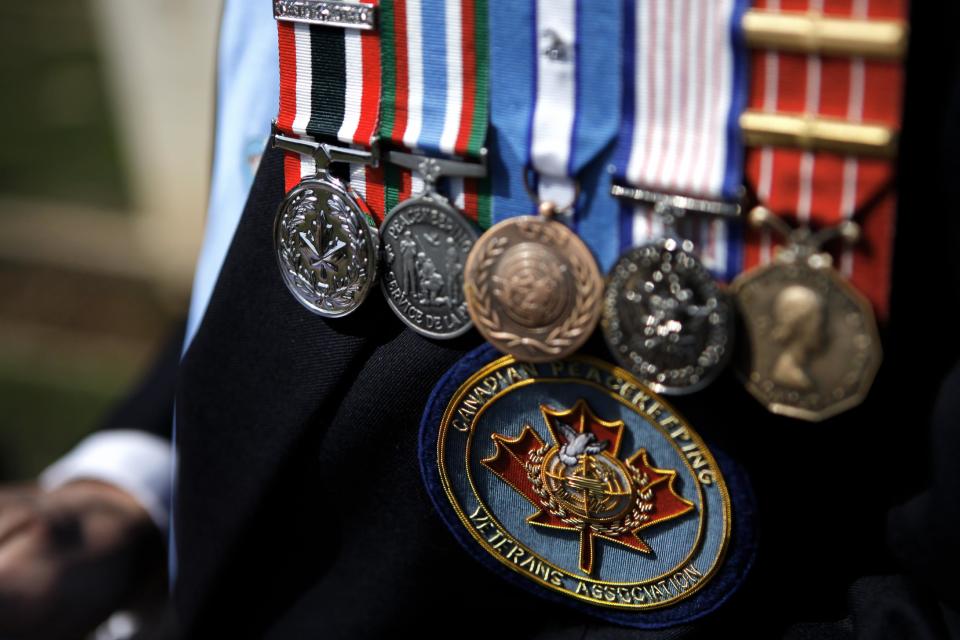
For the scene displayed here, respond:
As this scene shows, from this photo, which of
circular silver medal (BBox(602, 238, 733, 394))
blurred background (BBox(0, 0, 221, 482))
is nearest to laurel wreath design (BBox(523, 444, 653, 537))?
circular silver medal (BBox(602, 238, 733, 394))

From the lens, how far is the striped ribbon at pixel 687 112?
1.65 feet

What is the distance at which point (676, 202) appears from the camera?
0.53 m

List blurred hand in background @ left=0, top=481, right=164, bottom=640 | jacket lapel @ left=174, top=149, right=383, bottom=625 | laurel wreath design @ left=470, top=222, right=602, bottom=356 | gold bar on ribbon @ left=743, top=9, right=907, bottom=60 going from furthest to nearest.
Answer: blurred hand in background @ left=0, top=481, right=164, bottom=640, jacket lapel @ left=174, top=149, right=383, bottom=625, laurel wreath design @ left=470, top=222, right=602, bottom=356, gold bar on ribbon @ left=743, top=9, right=907, bottom=60

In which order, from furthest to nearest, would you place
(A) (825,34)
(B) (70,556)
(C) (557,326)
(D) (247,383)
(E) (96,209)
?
(E) (96,209) → (B) (70,556) → (D) (247,383) → (C) (557,326) → (A) (825,34)

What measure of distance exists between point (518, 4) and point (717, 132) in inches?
5.4

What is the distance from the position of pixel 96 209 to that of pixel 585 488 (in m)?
4.38

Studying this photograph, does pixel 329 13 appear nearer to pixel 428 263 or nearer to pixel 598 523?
pixel 428 263

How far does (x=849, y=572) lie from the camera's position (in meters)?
0.63

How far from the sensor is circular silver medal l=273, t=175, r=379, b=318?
0.64m

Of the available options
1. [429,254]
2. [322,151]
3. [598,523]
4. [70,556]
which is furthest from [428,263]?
[70,556]

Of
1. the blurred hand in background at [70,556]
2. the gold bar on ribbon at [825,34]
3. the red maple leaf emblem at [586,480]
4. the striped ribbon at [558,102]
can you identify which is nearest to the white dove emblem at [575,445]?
the red maple leaf emblem at [586,480]

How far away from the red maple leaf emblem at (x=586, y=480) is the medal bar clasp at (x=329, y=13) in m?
0.28

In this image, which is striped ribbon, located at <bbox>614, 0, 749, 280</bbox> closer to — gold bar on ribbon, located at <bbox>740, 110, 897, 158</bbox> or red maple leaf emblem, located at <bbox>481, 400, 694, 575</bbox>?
gold bar on ribbon, located at <bbox>740, 110, 897, 158</bbox>

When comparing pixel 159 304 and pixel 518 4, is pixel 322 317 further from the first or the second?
pixel 159 304
